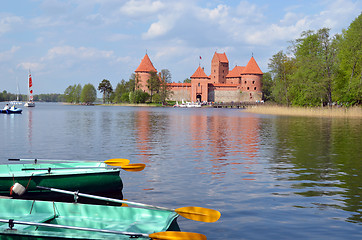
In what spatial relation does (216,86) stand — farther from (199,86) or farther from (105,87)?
(105,87)

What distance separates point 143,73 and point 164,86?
47.4 feet

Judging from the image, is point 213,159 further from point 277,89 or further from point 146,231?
point 277,89

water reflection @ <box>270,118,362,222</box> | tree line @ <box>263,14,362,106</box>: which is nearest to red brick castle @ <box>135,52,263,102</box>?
tree line @ <box>263,14,362,106</box>

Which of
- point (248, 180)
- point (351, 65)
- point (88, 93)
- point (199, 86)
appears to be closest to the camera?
point (248, 180)

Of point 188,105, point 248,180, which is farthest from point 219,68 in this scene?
point 248,180

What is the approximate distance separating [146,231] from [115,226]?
21.1 inches

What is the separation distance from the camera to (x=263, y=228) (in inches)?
282

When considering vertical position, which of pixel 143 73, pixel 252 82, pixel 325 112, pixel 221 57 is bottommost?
pixel 325 112

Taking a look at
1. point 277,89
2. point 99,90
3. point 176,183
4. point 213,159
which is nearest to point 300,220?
point 176,183

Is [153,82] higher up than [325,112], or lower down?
higher up

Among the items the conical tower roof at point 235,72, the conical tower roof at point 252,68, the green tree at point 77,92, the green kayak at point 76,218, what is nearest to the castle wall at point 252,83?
the conical tower roof at point 252,68

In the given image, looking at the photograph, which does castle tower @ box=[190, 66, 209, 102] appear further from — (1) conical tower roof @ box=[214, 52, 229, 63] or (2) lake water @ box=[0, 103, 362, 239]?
(2) lake water @ box=[0, 103, 362, 239]

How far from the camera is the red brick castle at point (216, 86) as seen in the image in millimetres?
130625

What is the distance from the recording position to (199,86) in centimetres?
13638
